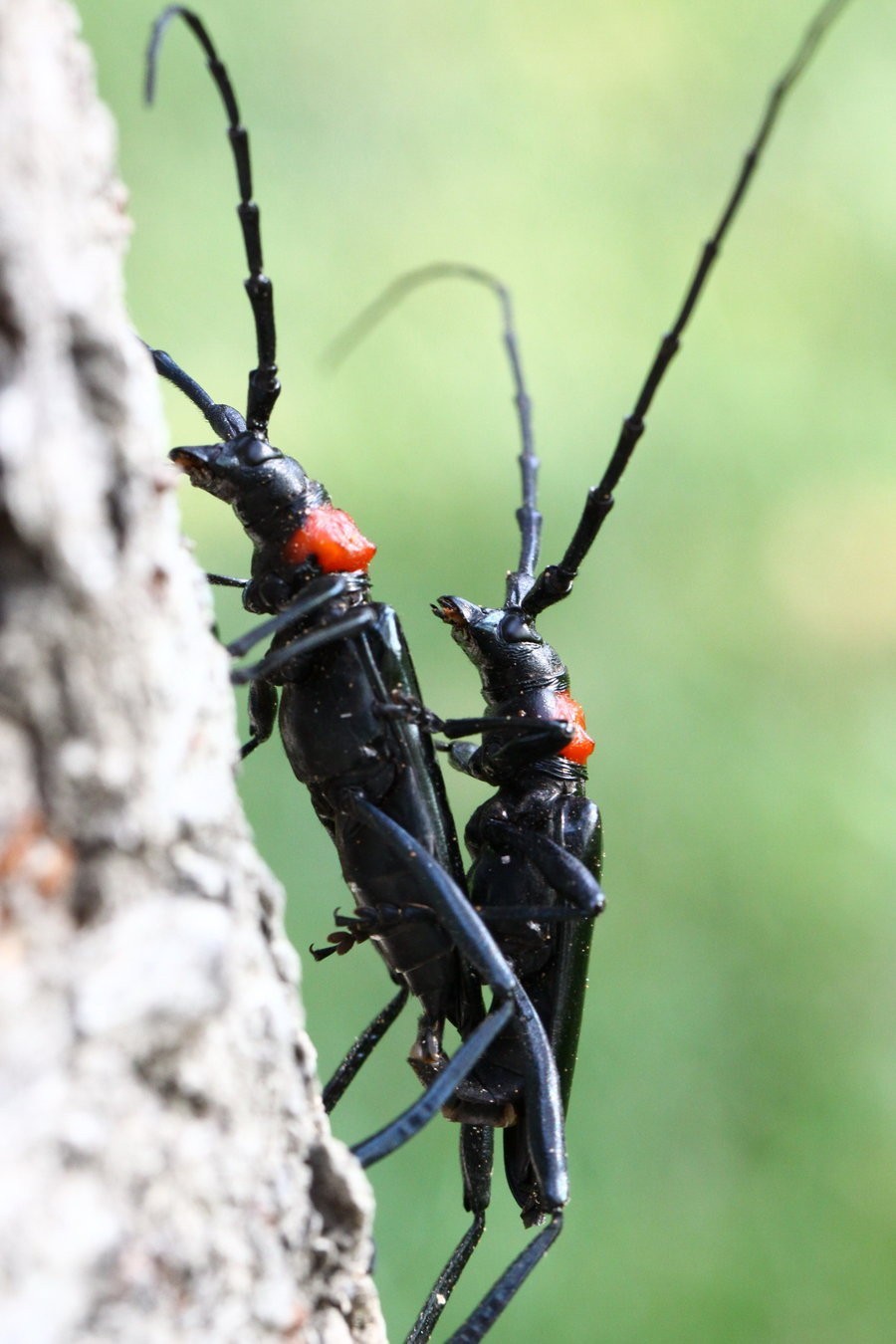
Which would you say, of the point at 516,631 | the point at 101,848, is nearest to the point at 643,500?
the point at 516,631

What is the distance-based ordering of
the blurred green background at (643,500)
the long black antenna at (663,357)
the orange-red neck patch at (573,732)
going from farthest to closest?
the blurred green background at (643,500)
the orange-red neck patch at (573,732)
the long black antenna at (663,357)

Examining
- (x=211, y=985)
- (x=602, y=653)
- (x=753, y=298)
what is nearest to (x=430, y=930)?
(x=211, y=985)

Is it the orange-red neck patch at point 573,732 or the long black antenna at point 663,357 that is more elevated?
the long black antenna at point 663,357

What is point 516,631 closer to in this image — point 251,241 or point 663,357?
point 663,357

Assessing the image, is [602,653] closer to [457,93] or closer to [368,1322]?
[457,93]

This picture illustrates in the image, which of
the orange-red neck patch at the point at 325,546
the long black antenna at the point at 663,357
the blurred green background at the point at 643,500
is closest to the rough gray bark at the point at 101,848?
the orange-red neck patch at the point at 325,546

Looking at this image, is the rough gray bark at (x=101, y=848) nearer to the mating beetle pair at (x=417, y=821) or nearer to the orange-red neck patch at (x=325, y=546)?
the mating beetle pair at (x=417, y=821)

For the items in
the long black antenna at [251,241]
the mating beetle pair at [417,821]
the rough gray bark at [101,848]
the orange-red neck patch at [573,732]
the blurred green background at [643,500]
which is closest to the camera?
the rough gray bark at [101,848]
